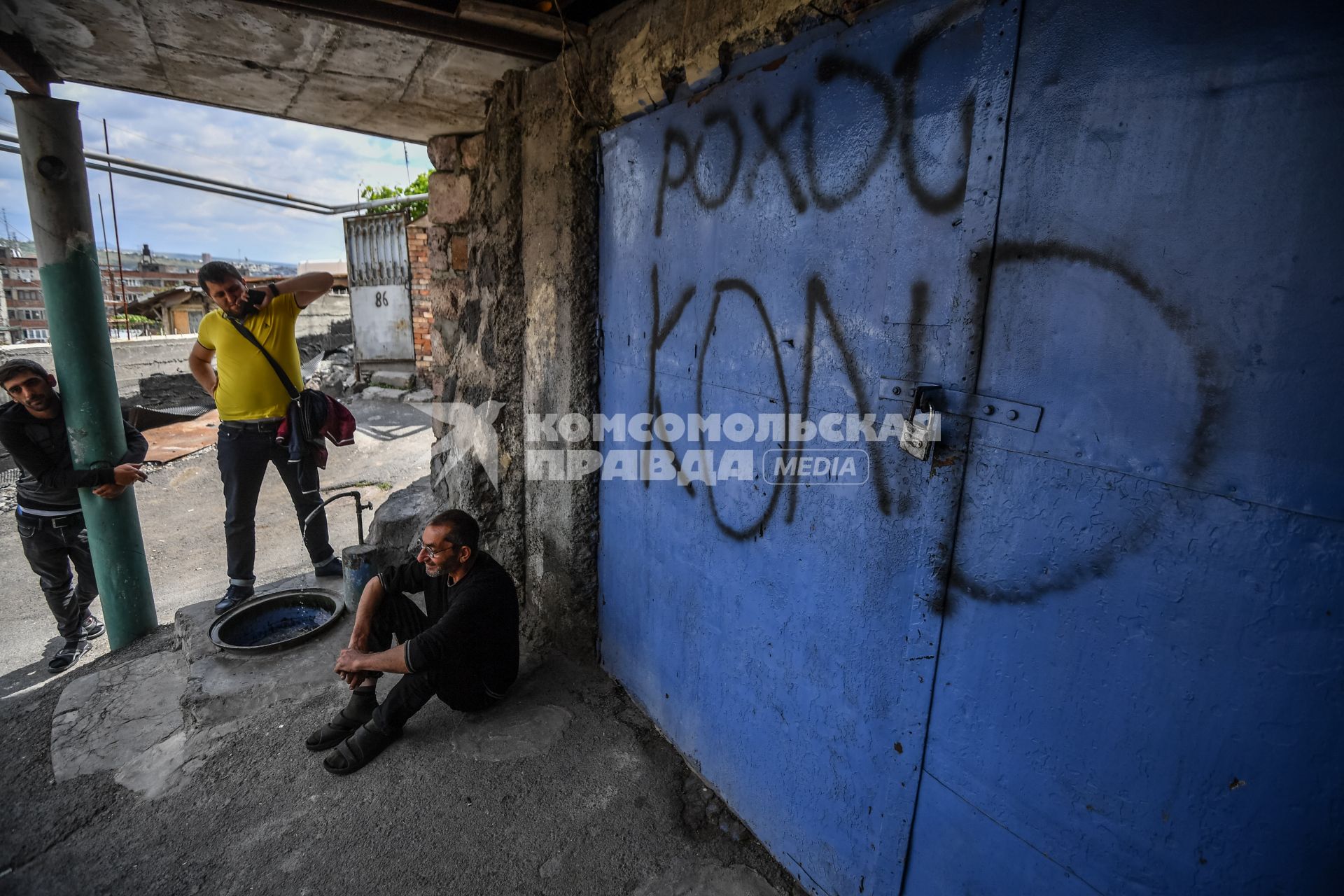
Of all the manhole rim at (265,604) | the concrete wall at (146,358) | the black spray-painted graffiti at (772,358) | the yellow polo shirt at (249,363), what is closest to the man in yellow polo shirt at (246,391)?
the yellow polo shirt at (249,363)

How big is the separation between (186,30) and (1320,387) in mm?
3429

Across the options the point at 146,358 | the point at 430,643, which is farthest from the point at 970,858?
the point at 146,358

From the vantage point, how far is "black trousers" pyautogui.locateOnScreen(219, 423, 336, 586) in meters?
3.42

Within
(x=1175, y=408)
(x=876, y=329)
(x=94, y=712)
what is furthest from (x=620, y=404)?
(x=94, y=712)

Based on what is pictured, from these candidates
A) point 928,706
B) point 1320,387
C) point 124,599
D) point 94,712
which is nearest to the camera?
point 1320,387

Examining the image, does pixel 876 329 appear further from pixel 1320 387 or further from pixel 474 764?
pixel 474 764

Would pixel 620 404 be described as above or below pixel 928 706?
above

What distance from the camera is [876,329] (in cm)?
144

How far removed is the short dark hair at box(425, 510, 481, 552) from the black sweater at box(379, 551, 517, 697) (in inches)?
3.4

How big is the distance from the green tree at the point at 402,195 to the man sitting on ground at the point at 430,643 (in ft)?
29.3

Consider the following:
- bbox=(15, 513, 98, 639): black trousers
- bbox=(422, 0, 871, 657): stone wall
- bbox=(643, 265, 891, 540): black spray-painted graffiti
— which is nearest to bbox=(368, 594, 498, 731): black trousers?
bbox=(422, 0, 871, 657): stone wall

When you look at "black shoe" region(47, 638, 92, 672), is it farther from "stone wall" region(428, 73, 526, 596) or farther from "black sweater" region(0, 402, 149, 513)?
"stone wall" region(428, 73, 526, 596)

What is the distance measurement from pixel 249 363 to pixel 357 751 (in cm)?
216

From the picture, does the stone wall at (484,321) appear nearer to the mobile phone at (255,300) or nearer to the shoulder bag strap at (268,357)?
the shoulder bag strap at (268,357)
